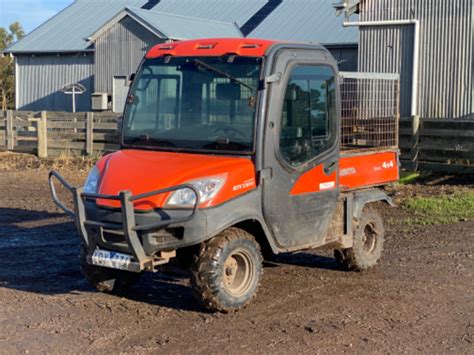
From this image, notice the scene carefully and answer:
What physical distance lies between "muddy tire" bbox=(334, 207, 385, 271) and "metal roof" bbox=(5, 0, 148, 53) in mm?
24499

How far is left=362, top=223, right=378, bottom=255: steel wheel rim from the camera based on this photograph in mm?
8383

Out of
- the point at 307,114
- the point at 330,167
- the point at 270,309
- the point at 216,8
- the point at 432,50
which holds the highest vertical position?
the point at 216,8

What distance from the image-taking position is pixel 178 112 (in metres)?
7.00

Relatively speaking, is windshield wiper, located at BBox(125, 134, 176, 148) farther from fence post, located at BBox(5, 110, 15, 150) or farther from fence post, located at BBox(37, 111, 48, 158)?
fence post, located at BBox(5, 110, 15, 150)

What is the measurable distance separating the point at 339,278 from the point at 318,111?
1862 mm

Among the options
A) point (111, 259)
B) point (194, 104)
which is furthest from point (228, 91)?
point (111, 259)

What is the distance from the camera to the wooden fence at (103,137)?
631 inches

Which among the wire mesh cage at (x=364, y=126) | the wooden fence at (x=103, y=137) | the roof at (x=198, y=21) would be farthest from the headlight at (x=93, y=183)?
the roof at (x=198, y=21)

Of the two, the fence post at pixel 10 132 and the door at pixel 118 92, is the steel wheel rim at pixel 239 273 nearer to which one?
Answer: the fence post at pixel 10 132

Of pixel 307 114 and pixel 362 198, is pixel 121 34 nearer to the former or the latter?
pixel 362 198

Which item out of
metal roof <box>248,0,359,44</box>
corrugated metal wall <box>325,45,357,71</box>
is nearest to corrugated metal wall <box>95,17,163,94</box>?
metal roof <box>248,0,359,44</box>

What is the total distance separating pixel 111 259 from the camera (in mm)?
6406

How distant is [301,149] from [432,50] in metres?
12.9

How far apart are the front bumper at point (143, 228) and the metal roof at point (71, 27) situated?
84.1ft
